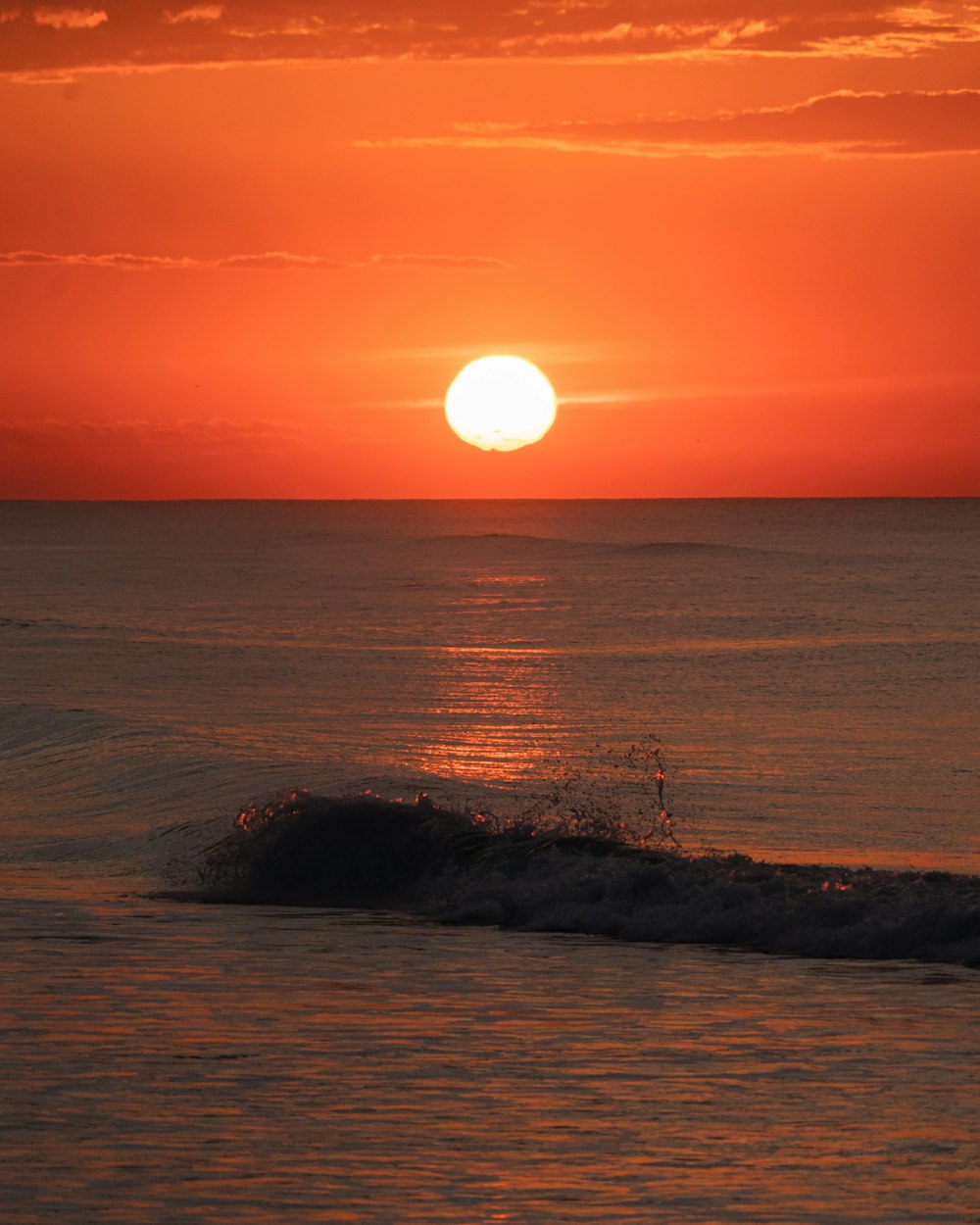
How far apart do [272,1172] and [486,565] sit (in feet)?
371

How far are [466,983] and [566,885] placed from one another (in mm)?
4103

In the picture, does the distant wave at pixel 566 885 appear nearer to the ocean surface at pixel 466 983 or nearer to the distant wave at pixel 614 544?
the ocean surface at pixel 466 983

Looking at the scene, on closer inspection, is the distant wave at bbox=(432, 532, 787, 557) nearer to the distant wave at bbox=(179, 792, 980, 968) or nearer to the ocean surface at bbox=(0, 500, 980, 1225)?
the ocean surface at bbox=(0, 500, 980, 1225)

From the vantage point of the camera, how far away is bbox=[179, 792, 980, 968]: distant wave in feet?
51.3

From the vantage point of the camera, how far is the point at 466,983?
13.6 metres

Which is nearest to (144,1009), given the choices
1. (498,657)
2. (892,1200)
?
(892,1200)

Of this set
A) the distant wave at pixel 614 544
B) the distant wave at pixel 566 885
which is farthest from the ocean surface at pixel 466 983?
the distant wave at pixel 614 544

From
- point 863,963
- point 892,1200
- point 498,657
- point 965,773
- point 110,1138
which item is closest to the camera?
point 892,1200

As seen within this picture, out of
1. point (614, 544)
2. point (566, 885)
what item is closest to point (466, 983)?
point (566, 885)

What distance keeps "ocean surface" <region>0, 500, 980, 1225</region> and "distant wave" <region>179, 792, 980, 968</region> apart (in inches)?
27.2

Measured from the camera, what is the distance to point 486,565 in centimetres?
12175

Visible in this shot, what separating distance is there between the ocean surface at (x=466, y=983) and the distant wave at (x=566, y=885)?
0.69 metres

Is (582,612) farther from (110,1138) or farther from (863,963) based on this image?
(110,1138)

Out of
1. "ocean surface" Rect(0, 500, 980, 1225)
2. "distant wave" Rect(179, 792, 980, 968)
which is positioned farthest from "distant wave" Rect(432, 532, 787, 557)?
"distant wave" Rect(179, 792, 980, 968)
